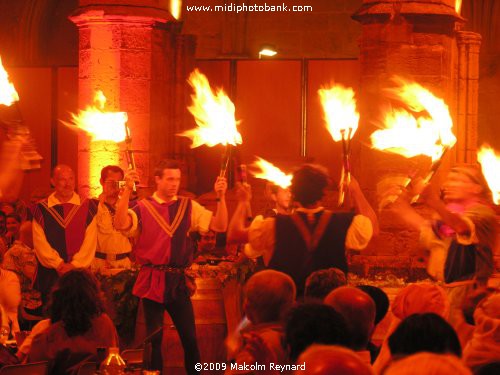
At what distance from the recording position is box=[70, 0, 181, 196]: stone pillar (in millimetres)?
10695

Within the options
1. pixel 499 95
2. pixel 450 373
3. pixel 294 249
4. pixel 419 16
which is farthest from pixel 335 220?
pixel 499 95

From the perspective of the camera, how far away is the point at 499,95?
54.8ft

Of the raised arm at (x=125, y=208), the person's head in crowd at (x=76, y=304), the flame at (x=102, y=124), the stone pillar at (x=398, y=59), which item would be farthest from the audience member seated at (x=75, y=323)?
the stone pillar at (x=398, y=59)

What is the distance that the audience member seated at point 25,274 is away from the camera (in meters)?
8.95

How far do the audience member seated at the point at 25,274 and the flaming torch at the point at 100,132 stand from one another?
3.53 feet

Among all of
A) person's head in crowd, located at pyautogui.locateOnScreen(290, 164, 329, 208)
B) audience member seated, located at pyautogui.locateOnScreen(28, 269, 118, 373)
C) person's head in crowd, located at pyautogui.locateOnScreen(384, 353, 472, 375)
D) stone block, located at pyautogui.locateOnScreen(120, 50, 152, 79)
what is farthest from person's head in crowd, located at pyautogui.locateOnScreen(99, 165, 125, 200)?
person's head in crowd, located at pyautogui.locateOnScreen(384, 353, 472, 375)

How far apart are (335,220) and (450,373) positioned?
3.45 metres

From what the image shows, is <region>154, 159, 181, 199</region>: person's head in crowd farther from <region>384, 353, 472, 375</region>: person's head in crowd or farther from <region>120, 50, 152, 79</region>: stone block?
<region>384, 353, 472, 375</region>: person's head in crowd

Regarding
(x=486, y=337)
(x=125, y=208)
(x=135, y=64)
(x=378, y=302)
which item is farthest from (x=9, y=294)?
(x=486, y=337)

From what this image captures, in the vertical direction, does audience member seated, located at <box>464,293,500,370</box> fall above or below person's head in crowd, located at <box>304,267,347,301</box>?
below

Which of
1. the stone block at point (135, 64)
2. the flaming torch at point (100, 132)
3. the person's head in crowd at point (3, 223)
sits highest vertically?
the stone block at point (135, 64)

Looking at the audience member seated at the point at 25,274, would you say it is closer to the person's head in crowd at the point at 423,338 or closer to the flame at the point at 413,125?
the flame at the point at 413,125

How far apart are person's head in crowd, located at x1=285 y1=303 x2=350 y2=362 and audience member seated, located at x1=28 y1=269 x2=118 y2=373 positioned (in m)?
1.25

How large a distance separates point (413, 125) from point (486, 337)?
4.31 m
